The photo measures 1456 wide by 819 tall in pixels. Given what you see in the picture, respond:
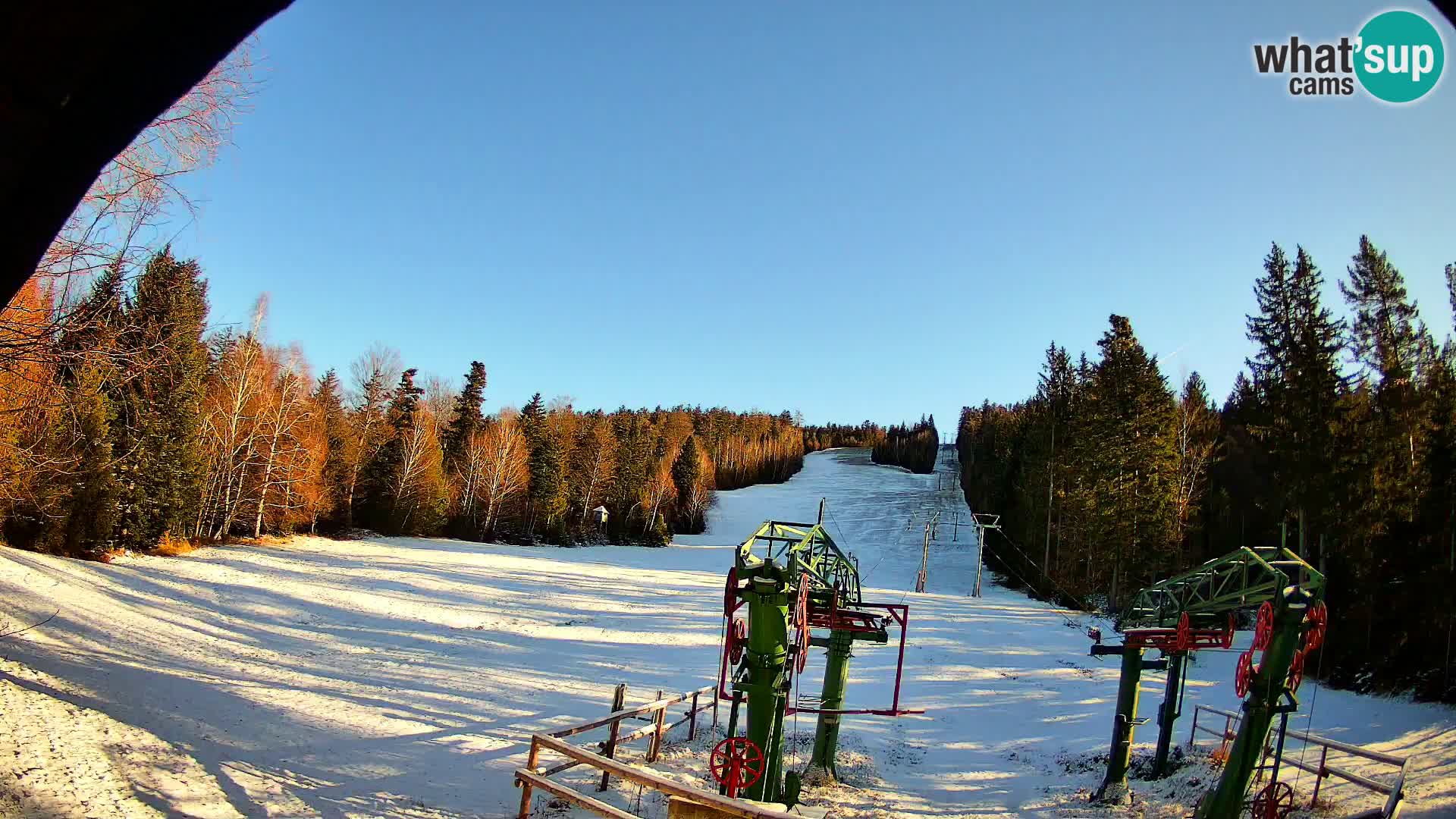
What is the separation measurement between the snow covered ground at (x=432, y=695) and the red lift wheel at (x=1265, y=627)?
359cm

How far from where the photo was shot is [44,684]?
500 inches

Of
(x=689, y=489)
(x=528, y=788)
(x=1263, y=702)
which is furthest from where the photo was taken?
(x=689, y=489)

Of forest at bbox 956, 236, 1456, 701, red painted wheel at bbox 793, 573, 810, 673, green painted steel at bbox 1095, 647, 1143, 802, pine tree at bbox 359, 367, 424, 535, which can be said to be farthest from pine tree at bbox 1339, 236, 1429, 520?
pine tree at bbox 359, 367, 424, 535

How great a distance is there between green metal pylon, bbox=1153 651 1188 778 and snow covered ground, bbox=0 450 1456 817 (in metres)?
0.63

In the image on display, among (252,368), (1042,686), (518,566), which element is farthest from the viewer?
(518,566)

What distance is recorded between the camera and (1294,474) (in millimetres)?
25797

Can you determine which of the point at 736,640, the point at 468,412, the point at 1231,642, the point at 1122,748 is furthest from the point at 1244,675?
the point at 468,412

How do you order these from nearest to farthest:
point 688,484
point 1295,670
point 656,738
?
point 1295,670, point 656,738, point 688,484

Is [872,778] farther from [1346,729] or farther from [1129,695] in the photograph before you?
[1346,729]

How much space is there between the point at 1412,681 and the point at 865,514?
196ft

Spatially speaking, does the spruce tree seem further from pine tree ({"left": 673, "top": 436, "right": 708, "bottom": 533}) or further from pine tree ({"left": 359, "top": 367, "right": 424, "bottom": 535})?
pine tree ({"left": 359, "top": 367, "right": 424, "bottom": 535})

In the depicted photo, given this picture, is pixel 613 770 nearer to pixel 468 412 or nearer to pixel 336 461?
pixel 336 461

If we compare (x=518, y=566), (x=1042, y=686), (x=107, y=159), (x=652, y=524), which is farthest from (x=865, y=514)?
(x=107, y=159)

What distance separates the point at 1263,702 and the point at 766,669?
8.31 m
